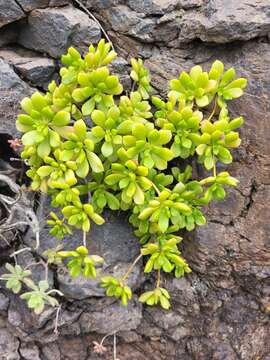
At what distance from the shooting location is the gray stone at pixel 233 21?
2.04m

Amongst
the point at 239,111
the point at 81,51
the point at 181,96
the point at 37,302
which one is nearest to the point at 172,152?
the point at 181,96

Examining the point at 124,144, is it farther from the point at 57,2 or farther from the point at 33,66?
the point at 57,2

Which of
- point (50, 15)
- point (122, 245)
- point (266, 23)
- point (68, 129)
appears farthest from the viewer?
point (122, 245)

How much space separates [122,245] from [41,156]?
72cm

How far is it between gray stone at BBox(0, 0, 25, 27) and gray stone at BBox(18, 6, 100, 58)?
68mm

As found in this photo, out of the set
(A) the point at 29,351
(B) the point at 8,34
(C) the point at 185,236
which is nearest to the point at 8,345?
(A) the point at 29,351

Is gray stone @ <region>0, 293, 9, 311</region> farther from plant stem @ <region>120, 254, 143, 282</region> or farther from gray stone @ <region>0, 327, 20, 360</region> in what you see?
plant stem @ <region>120, 254, 143, 282</region>

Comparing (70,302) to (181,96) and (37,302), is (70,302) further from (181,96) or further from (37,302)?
(181,96)

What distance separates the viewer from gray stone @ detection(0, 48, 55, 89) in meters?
2.20

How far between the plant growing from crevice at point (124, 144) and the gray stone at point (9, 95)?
0.86 feet

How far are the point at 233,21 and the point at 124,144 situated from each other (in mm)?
837

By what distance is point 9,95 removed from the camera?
7.17 ft

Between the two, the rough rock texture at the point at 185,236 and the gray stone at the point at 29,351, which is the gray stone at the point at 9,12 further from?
the gray stone at the point at 29,351

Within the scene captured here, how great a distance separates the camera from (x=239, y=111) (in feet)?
7.04
